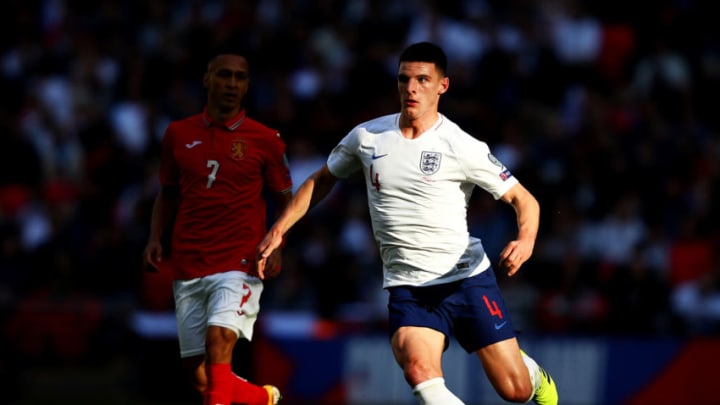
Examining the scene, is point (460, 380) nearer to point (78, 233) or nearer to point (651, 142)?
point (651, 142)

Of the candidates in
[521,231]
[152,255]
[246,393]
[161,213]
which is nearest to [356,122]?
[161,213]

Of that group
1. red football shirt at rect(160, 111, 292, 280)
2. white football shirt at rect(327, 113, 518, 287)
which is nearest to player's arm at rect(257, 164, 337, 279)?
white football shirt at rect(327, 113, 518, 287)

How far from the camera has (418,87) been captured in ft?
27.5

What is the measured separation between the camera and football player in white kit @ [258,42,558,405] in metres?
8.38

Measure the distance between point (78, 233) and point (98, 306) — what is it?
1.48m

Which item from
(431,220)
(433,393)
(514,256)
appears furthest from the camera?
(431,220)

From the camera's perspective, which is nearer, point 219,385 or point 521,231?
point 521,231

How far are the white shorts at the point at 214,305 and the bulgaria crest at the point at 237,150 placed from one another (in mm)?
817

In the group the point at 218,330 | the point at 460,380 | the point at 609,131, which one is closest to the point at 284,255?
the point at 460,380

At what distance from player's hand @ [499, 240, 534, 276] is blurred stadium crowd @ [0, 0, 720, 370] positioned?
6.25 m

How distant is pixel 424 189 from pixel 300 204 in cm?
87

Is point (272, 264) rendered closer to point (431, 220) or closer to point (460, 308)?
point (431, 220)

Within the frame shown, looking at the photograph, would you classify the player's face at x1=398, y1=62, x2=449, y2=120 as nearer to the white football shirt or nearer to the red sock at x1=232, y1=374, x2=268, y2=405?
the white football shirt

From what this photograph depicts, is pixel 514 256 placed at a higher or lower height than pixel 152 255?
A: higher
